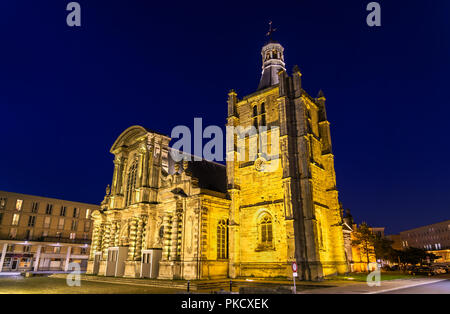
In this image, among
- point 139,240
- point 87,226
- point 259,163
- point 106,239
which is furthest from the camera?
point 87,226

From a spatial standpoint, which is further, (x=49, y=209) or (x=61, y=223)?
(x=61, y=223)

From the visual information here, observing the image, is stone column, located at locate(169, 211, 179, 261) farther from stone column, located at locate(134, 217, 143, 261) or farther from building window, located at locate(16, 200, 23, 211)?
building window, located at locate(16, 200, 23, 211)

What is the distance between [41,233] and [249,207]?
164 feet

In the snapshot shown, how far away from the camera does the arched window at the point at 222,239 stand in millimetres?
28703

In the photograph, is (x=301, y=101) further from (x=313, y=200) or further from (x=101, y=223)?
(x=101, y=223)

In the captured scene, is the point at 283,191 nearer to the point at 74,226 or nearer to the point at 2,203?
the point at 2,203

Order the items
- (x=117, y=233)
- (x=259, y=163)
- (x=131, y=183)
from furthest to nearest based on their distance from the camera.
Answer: (x=131, y=183) < (x=117, y=233) < (x=259, y=163)

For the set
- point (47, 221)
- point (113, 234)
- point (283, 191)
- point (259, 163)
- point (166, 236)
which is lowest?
point (166, 236)

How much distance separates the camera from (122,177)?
3897 cm

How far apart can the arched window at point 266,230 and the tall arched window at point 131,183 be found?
17.1 meters

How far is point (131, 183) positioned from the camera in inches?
1470

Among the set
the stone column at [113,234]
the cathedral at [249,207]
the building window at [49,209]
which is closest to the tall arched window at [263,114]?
the cathedral at [249,207]

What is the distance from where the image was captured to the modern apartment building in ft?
179

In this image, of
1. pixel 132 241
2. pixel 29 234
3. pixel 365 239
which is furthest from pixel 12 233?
pixel 365 239
